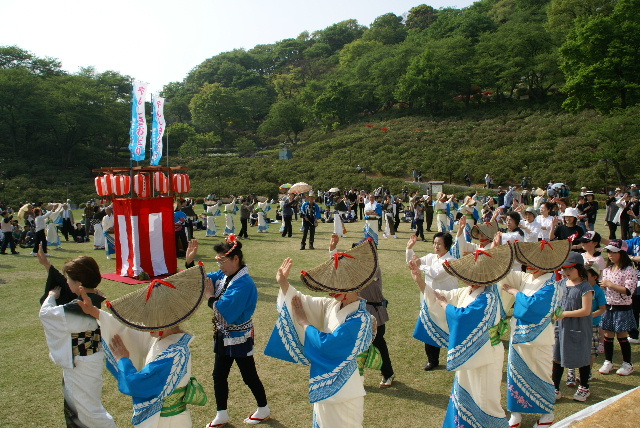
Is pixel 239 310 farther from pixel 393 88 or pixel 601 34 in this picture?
pixel 393 88

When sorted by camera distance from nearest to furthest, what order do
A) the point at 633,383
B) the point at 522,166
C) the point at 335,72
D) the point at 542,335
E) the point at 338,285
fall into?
the point at 338,285
the point at 542,335
the point at 633,383
the point at 522,166
the point at 335,72

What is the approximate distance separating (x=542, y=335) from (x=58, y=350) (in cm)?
392

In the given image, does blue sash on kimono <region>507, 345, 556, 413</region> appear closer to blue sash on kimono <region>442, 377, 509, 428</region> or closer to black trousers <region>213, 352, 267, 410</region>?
blue sash on kimono <region>442, 377, 509, 428</region>

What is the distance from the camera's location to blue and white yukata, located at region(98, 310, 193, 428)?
3258mm

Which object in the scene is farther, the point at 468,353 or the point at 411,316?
the point at 411,316

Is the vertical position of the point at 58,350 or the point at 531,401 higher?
the point at 58,350

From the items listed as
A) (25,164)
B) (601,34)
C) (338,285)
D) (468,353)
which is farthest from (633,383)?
(25,164)

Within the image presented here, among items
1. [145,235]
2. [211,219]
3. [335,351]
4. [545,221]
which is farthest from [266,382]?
[211,219]

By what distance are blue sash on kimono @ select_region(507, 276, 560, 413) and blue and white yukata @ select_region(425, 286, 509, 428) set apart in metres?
0.52

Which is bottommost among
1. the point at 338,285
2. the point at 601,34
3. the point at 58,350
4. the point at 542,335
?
the point at 542,335

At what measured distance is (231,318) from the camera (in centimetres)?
436

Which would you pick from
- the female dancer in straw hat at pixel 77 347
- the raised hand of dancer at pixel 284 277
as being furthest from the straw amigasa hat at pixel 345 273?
the female dancer in straw hat at pixel 77 347

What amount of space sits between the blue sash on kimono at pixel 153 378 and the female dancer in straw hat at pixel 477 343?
1841 millimetres

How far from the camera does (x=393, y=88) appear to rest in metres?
65.5
